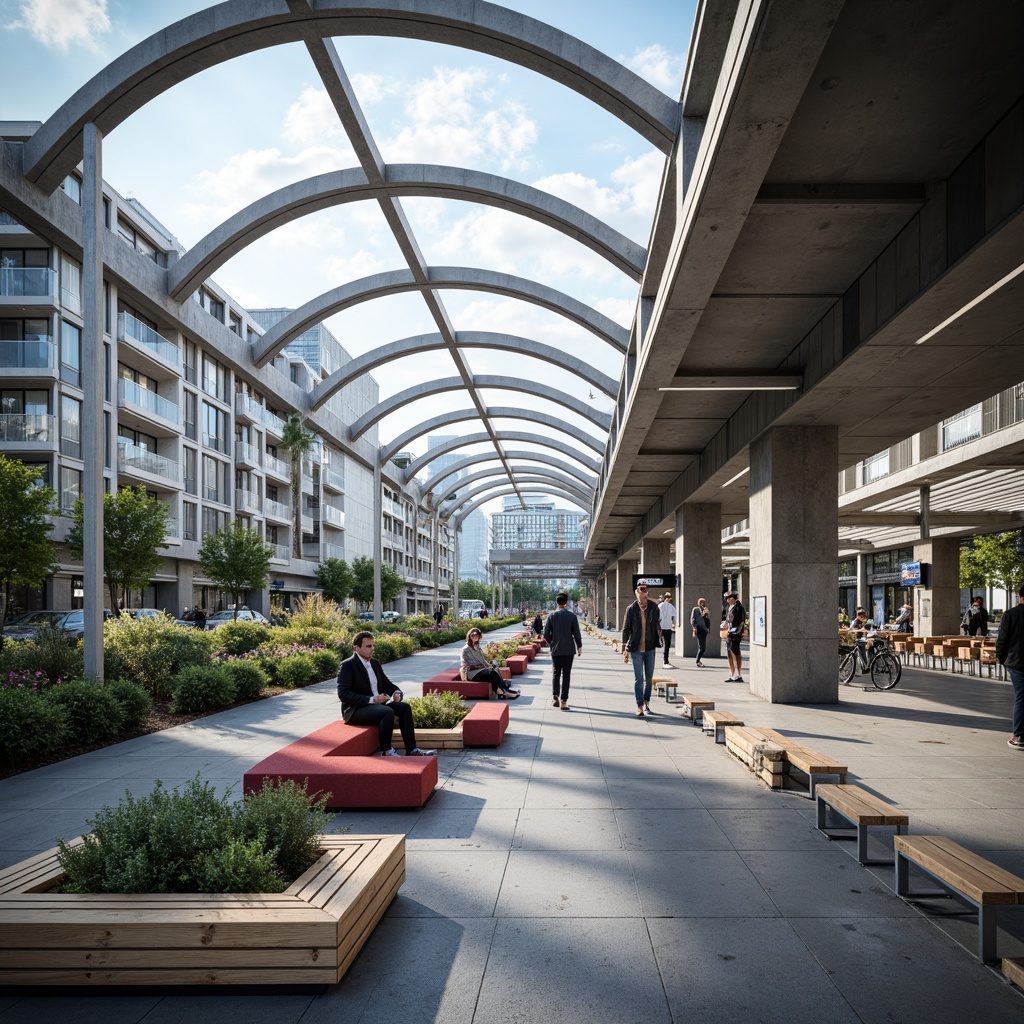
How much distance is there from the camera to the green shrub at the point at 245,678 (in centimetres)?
1479

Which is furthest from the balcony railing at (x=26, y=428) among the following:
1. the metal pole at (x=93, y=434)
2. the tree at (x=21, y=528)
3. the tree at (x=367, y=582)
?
the tree at (x=367, y=582)

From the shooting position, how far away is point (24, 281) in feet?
101

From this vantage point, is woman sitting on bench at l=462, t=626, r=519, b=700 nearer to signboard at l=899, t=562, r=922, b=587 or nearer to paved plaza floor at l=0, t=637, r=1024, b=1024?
paved plaza floor at l=0, t=637, r=1024, b=1024

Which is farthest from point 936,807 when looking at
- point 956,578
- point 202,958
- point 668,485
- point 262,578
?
point 262,578

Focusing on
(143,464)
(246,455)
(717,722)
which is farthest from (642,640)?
(246,455)

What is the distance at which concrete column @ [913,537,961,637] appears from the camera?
108 feet

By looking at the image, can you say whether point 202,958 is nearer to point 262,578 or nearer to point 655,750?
point 655,750

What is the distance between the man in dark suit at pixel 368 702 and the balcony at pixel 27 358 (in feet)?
91.3

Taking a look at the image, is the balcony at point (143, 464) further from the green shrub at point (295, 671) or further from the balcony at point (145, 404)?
the green shrub at point (295, 671)

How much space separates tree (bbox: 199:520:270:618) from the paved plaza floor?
29.3 m

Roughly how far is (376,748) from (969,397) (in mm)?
10249

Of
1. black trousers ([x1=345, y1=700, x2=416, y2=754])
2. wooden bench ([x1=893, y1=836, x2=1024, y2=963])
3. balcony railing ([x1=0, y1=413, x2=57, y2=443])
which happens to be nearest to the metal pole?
black trousers ([x1=345, y1=700, x2=416, y2=754])

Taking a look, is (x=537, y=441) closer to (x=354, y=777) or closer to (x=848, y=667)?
(x=848, y=667)

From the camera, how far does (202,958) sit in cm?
Result: 377
